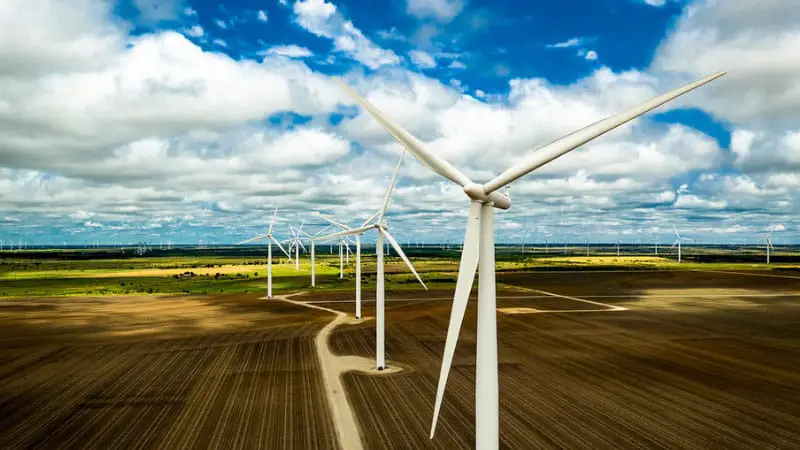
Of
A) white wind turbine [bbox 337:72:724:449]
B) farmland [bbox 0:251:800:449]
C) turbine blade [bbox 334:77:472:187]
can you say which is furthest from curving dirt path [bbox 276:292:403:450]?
turbine blade [bbox 334:77:472:187]

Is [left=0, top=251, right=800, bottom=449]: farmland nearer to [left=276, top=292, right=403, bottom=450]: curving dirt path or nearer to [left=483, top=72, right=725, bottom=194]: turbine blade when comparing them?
[left=276, top=292, right=403, bottom=450]: curving dirt path

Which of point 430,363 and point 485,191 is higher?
point 485,191

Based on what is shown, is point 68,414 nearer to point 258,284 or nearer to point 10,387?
point 10,387

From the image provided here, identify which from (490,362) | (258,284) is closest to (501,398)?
(490,362)

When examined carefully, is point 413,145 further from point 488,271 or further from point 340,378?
point 340,378

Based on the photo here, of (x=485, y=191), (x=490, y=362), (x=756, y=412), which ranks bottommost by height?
(x=756, y=412)

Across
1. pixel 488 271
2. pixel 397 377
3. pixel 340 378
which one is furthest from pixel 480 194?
pixel 340 378

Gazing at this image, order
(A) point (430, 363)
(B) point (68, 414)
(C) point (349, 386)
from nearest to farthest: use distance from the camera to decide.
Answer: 1. (B) point (68, 414)
2. (C) point (349, 386)
3. (A) point (430, 363)

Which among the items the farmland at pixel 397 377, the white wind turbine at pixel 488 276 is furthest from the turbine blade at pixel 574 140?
the farmland at pixel 397 377
